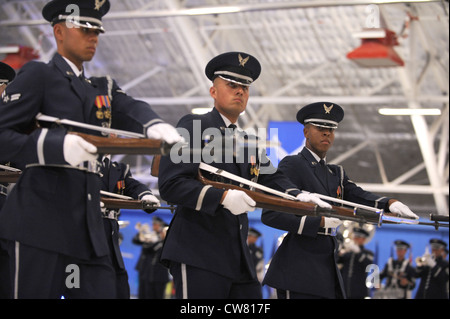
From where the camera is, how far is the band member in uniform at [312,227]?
4109 mm

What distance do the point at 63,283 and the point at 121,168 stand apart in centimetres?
260

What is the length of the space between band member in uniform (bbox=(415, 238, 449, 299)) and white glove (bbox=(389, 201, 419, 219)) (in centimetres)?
744

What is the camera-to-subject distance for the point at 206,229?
11.1ft

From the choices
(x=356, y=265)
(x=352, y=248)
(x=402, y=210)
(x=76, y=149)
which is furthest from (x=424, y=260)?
(x=76, y=149)

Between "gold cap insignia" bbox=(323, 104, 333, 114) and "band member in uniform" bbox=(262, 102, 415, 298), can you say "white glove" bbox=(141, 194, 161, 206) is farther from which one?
"gold cap insignia" bbox=(323, 104, 333, 114)

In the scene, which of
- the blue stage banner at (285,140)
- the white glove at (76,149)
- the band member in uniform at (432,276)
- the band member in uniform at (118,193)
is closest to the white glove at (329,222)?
the band member in uniform at (118,193)

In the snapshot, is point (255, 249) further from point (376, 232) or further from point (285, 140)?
point (376, 232)

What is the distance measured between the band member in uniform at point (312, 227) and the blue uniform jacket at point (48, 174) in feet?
4.66

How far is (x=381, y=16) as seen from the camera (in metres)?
11.0

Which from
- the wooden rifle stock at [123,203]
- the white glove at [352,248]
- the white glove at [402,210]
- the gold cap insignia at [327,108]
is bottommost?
the white glove at [402,210]

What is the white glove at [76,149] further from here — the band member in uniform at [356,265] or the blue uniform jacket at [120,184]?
the band member in uniform at [356,265]
